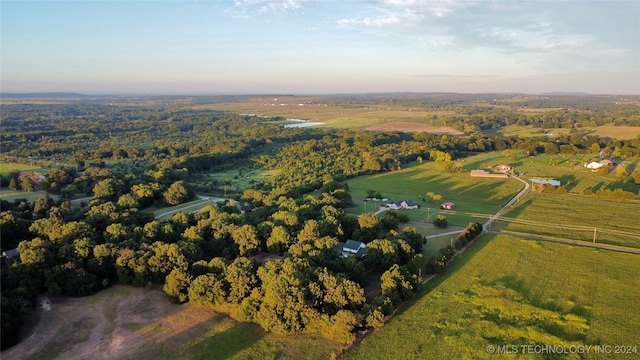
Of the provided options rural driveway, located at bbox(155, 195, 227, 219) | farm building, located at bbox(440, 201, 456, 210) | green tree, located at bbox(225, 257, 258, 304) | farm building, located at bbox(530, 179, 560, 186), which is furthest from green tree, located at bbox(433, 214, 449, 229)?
rural driveway, located at bbox(155, 195, 227, 219)

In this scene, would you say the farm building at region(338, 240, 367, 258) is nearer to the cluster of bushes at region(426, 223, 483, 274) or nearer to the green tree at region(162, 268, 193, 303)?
the cluster of bushes at region(426, 223, 483, 274)

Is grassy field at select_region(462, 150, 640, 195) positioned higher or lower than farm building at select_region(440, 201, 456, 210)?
higher

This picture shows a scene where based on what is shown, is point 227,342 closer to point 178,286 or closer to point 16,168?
point 178,286

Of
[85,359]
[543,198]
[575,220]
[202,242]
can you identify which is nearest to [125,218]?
[202,242]

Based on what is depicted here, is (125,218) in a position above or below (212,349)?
above

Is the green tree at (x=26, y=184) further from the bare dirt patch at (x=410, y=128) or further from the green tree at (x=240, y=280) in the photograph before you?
the bare dirt patch at (x=410, y=128)

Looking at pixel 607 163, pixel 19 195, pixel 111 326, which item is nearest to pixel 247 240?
pixel 111 326

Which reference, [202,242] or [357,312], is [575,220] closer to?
[357,312]

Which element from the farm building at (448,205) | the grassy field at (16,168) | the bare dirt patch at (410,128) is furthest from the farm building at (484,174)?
the grassy field at (16,168)
